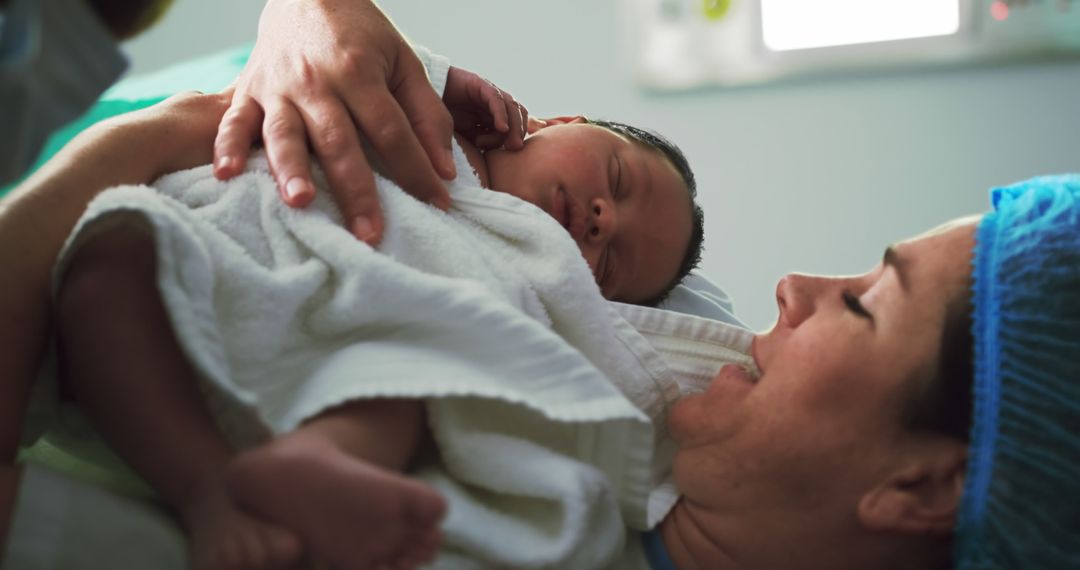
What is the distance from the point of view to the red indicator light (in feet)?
5.73

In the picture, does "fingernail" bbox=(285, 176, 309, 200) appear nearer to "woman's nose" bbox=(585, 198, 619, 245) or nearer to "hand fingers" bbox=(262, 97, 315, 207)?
"hand fingers" bbox=(262, 97, 315, 207)

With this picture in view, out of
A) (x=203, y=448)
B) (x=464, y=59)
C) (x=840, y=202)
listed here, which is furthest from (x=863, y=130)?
(x=203, y=448)

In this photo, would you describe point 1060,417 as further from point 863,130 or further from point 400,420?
point 863,130

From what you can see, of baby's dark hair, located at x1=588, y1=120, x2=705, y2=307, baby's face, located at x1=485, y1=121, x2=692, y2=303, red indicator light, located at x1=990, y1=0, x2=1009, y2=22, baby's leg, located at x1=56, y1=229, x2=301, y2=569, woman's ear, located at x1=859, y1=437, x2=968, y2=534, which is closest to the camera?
baby's leg, located at x1=56, y1=229, x2=301, y2=569

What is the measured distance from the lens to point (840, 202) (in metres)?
1.95

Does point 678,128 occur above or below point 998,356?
below

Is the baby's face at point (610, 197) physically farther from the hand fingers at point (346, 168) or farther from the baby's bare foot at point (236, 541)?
the baby's bare foot at point (236, 541)

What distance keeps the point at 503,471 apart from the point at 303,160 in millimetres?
321

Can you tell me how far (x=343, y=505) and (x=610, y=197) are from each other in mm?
611

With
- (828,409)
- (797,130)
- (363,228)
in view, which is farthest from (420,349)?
(797,130)

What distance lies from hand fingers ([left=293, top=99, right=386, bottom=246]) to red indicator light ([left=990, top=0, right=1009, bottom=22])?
1537 millimetres

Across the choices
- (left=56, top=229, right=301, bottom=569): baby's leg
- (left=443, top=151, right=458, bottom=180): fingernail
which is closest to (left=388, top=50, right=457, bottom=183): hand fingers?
(left=443, top=151, right=458, bottom=180): fingernail

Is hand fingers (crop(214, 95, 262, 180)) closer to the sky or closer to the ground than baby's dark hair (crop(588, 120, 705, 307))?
closer to the sky

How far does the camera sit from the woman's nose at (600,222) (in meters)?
0.98
